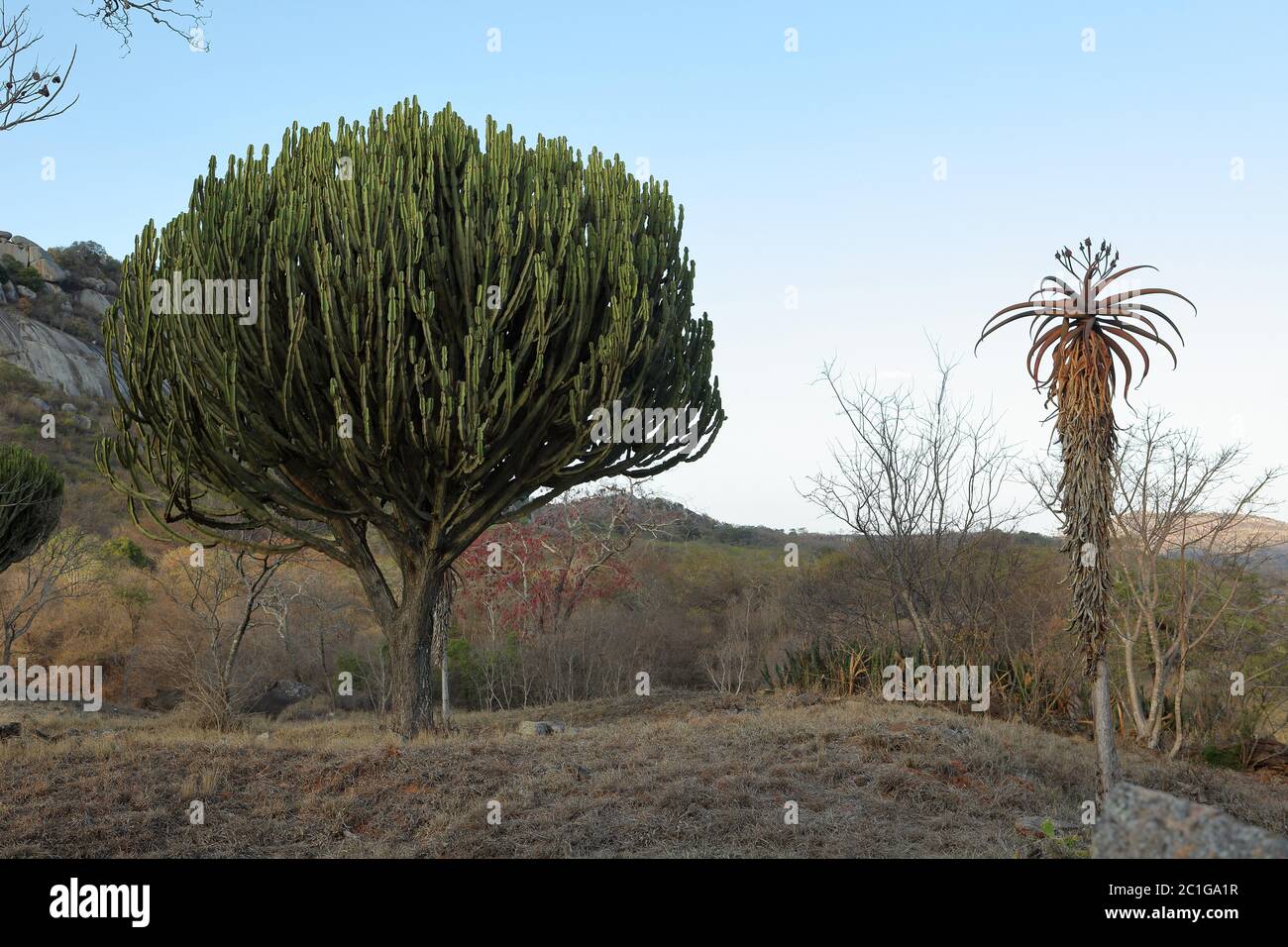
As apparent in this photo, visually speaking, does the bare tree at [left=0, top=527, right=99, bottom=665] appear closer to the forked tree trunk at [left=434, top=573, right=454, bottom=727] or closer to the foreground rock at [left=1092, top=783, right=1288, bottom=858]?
the forked tree trunk at [left=434, top=573, right=454, bottom=727]

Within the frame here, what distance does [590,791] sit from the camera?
732cm

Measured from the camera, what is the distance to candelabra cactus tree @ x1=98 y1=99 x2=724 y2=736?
888 cm

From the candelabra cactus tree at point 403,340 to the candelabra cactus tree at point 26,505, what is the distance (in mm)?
6057

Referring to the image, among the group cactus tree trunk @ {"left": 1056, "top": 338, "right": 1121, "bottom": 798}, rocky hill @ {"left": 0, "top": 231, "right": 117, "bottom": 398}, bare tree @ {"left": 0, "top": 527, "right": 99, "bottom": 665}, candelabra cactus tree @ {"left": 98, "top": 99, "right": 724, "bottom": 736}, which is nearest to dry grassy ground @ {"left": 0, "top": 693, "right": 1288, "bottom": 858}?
cactus tree trunk @ {"left": 1056, "top": 338, "right": 1121, "bottom": 798}

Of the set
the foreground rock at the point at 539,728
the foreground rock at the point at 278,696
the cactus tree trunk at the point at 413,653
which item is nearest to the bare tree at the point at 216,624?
the foreground rock at the point at 278,696

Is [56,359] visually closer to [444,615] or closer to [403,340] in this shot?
[444,615]

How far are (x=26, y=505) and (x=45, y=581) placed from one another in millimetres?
4869

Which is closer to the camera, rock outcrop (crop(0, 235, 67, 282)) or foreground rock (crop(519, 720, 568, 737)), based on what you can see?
foreground rock (crop(519, 720, 568, 737))

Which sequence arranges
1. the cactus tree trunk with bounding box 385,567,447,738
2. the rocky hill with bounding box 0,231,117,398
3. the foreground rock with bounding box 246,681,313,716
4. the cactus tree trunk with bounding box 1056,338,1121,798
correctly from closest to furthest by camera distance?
the cactus tree trunk with bounding box 1056,338,1121,798, the cactus tree trunk with bounding box 385,567,447,738, the foreground rock with bounding box 246,681,313,716, the rocky hill with bounding box 0,231,117,398

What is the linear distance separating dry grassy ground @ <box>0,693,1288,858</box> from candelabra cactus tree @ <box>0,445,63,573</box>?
731 centimetres

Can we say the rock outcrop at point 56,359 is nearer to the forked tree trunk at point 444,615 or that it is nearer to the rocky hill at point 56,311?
the rocky hill at point 56,311

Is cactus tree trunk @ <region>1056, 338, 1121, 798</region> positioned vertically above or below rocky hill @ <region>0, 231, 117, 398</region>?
below
